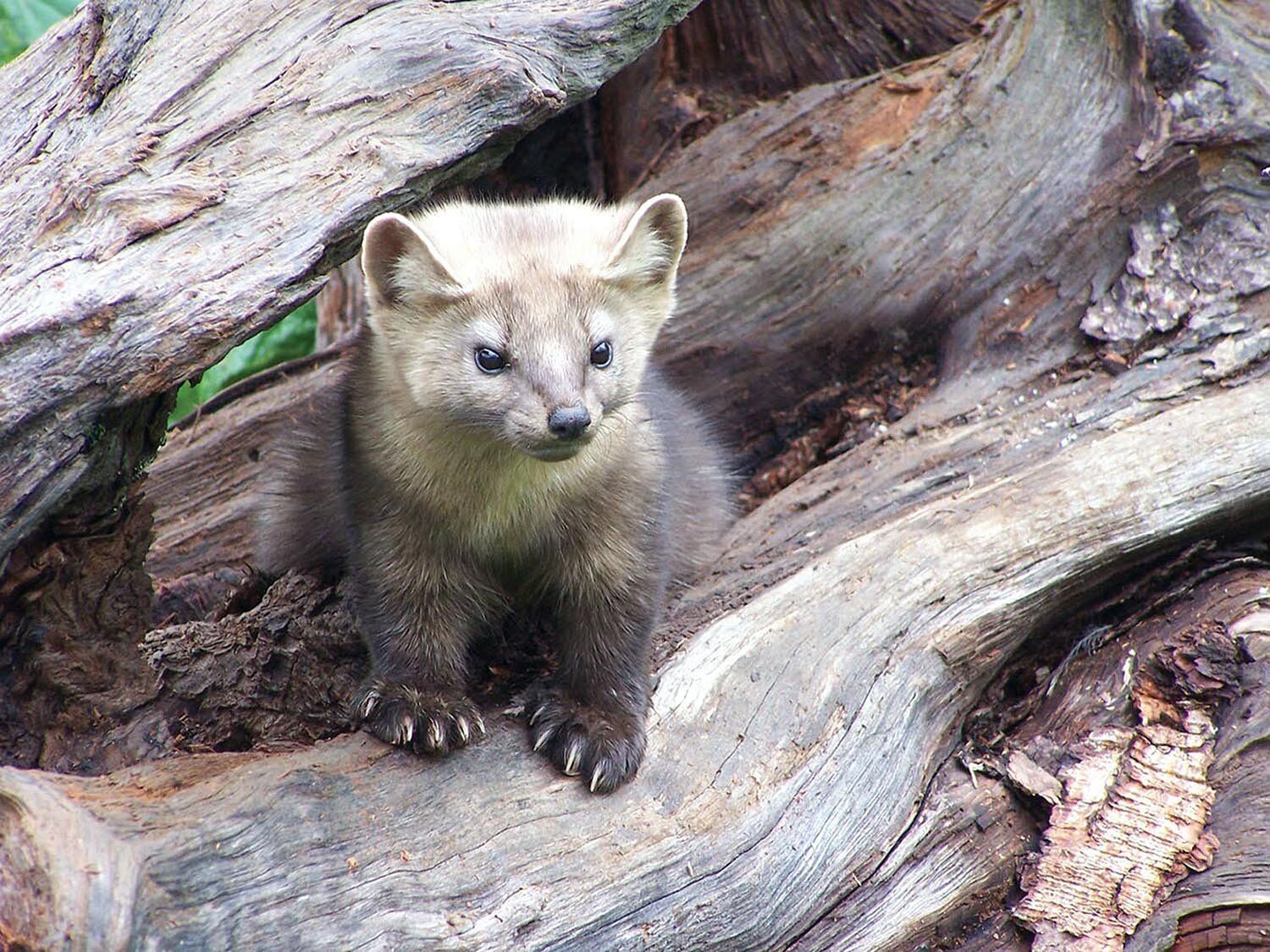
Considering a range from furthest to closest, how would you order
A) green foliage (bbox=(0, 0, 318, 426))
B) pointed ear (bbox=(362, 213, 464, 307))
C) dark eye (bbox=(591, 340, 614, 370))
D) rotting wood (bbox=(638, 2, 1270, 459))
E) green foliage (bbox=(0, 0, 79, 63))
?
green foliage (bbox=(0, 0, 318, 426))
green foliage (bbox=(0, 0, 79, 63))
rotting wood (bbox=(638, 2, 1270, 459))
dark eye (bbox=(591, 340, 614, 370))
pointed ear (bbox=(362, 213, 464, 307))

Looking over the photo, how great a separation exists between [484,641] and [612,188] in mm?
2472

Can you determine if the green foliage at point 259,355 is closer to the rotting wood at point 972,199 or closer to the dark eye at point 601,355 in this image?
the rotting wood at point 972,199

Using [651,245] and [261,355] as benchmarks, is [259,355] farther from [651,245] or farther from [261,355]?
[651,245]

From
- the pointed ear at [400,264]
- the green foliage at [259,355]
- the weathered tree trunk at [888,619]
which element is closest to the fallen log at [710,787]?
the weathered tree trunk at [888,619]

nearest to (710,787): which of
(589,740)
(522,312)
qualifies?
(589,740)

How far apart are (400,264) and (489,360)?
0.33 meters

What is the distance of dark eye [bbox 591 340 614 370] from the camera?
316 cm

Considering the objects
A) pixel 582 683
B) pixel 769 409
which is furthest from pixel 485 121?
pixel 769 409

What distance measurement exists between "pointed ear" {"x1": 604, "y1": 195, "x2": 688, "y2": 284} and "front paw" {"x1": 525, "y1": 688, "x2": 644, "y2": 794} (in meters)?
1.10

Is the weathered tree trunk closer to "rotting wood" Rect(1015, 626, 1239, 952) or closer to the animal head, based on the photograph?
"rotting wood" Rect(1015, 626, 1239, 952)

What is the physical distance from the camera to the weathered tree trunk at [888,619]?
2.66 metres

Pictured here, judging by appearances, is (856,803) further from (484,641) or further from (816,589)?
(484,641)

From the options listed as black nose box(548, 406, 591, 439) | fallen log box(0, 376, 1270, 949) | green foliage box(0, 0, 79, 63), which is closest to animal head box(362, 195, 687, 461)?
black nose box(548, 406, 591, 439)

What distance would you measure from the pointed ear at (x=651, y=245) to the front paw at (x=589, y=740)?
1.10 m
